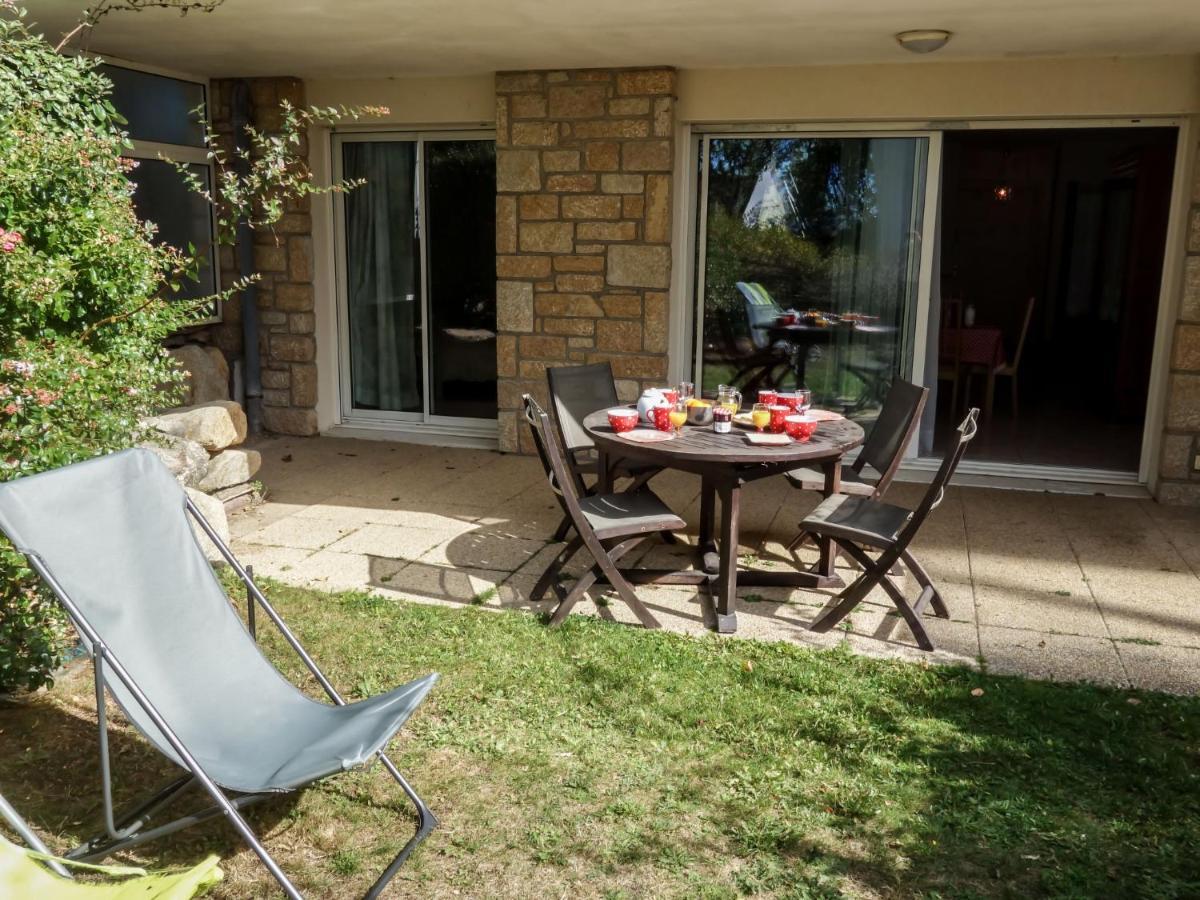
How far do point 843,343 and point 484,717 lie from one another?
4.35 meters

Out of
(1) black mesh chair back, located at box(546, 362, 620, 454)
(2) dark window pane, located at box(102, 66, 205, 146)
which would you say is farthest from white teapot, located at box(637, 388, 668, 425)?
(2) dark window pane, located at box(102, 66, 205, 146)

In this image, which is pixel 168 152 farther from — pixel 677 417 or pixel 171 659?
pixel 171 659

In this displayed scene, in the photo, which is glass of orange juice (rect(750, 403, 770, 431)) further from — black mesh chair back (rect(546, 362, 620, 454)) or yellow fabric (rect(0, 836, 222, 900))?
yellow fabric (rect(0, 836, 222, 900))

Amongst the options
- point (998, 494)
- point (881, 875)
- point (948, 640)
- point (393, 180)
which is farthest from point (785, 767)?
point (393, 180)

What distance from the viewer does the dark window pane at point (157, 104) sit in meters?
6.54

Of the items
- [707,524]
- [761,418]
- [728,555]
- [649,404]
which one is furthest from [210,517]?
[761,418]

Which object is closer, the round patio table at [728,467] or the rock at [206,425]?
the round patio table at [728,467]

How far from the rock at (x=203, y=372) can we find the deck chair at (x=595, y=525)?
362cm

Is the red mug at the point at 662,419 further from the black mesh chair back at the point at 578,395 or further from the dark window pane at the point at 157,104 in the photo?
the dark window pane at the point at 157,104

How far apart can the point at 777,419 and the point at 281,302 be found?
177 inches

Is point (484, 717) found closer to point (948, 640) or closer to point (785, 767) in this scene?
point (785, 767)

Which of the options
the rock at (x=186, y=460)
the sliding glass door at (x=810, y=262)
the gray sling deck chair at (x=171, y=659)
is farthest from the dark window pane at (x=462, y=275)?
the gray sling deck chair at (x=171, y=659)

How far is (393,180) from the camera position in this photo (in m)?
7.49

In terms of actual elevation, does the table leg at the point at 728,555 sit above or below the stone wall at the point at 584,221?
below
